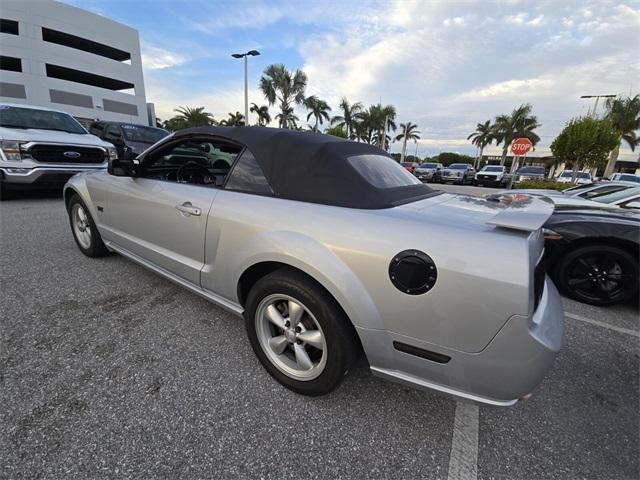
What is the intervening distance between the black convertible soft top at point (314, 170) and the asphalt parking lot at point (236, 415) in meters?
1.18

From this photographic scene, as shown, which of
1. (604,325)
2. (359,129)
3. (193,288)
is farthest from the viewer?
(359,129)

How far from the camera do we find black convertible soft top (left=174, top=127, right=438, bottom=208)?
5.60ft

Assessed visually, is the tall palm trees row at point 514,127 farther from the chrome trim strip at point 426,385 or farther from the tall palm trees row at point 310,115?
the chrome trim strip at point 426,385

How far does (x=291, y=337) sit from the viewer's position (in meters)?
1.82

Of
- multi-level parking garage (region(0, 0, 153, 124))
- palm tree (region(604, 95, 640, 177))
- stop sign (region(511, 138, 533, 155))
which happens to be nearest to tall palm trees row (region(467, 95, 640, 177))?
palm tree (region(604, 95, 640, 177))

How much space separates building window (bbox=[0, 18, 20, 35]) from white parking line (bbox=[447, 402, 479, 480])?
143 feet

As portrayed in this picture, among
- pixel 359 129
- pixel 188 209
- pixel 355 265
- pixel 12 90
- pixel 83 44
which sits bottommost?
pixel 355 265

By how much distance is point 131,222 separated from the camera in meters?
2.75

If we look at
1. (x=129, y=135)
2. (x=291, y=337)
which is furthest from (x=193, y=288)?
(x=129, y=135)

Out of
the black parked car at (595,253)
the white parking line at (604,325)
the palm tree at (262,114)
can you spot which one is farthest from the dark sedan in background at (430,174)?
the palm tree at (262,114)

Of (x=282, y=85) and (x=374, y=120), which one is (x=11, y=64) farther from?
(x=374, y=120)

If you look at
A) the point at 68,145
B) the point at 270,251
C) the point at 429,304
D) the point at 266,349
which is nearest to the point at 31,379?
the point at 266,349

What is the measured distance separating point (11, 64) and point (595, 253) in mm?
43305

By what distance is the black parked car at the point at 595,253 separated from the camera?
10.1 ft
